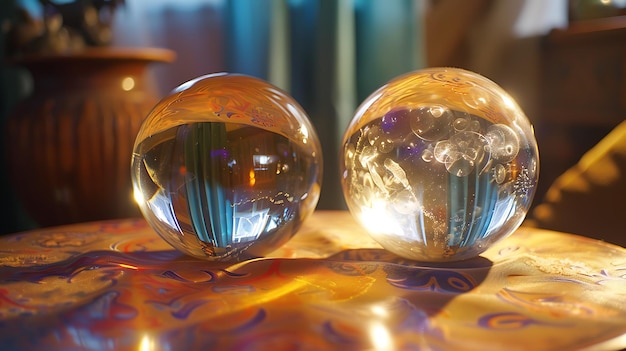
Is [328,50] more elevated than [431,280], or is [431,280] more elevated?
[328,50]

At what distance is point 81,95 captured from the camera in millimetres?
1364

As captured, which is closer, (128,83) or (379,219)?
(379,219)

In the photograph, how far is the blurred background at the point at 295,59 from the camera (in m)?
1.35

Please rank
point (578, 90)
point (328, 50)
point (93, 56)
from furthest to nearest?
point (328, 50) → point (578, 90) → point (93, 56)

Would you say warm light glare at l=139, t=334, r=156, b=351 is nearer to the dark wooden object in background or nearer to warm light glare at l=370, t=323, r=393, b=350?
warm light glare at l=370, t=323, r=393, b=350

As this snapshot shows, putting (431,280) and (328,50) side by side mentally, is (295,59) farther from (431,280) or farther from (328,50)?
(431,280)

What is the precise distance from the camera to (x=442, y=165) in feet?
1.83

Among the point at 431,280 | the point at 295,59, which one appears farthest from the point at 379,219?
the point at 295,59

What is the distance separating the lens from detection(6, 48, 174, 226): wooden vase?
4.38ft

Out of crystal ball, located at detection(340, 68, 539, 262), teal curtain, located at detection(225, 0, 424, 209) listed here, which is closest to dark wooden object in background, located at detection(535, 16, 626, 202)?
teal curtain, located at detection(225, 0, 424, 209)

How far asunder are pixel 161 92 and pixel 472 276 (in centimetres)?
128

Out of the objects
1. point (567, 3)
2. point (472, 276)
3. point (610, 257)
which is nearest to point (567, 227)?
point (610, 257)

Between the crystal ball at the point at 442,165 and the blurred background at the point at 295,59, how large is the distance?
0.83m

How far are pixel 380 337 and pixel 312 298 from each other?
3.9 inches
